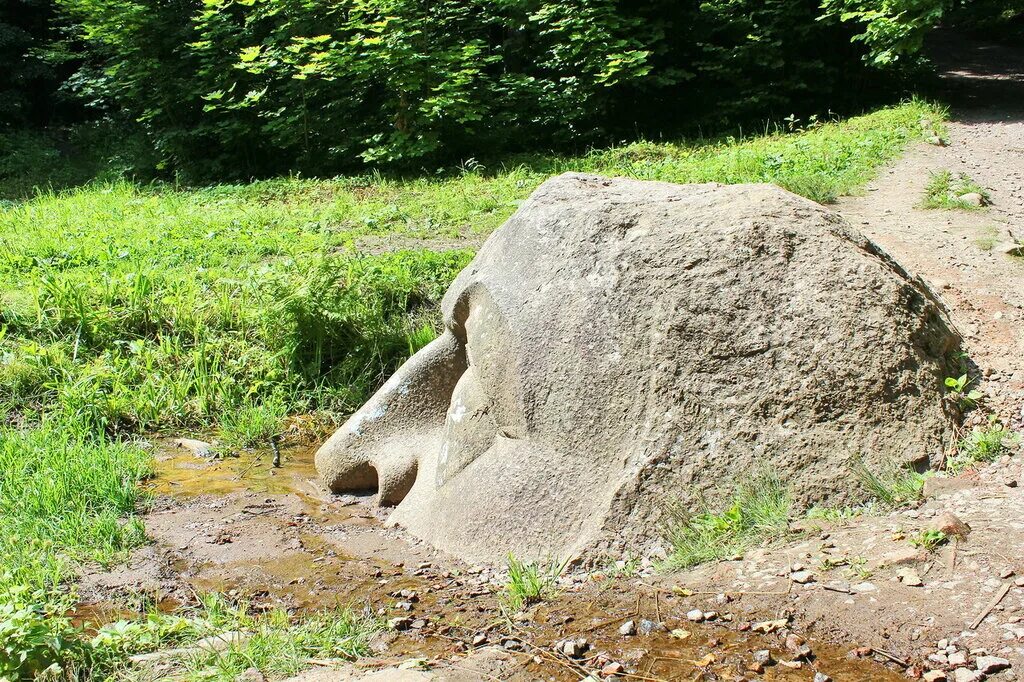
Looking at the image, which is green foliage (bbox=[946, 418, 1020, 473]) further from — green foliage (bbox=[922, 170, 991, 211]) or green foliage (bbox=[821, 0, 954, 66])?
green foliage (bbox=[821, 0, 954, 66])

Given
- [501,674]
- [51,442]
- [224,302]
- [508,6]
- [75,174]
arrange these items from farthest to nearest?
[75,174] < [508,6] < [224,302] < [51,442] < [501,674]

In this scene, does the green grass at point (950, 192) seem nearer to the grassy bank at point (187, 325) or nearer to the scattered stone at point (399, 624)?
the grassy bank at point (187, 325)

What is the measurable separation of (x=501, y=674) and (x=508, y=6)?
36.9 ft

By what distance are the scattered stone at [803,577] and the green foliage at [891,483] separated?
0.57 meters

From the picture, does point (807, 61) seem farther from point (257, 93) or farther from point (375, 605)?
point (375, 605)

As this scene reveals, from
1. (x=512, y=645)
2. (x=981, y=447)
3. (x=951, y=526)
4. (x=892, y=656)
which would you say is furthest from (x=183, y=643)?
(x=981, y=447)

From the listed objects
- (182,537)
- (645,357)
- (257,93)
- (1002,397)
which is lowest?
(182,537)

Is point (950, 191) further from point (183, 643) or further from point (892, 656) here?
point (183, 643)

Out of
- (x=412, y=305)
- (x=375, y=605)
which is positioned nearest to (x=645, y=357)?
(x=375, y=605)

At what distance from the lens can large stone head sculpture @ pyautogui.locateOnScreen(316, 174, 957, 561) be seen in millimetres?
4078

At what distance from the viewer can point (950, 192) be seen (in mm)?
7266

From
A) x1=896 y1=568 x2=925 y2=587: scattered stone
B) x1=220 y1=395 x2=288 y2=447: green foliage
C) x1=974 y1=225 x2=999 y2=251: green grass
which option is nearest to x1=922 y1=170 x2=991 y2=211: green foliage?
x1=974 y1=225 x2=999 y2=251: green grass

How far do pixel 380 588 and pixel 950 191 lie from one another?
5.40 meters

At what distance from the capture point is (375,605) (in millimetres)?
4074
